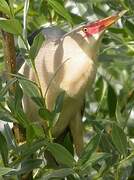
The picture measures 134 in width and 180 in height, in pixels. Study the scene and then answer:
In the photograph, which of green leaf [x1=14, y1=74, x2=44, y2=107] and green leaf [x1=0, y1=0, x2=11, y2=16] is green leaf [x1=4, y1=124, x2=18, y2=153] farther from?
green leaf [x1=0, y1=0, x2=11, y2=16]

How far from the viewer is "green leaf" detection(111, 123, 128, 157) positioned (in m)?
0.88

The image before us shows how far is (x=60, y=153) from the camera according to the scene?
2.77 ft

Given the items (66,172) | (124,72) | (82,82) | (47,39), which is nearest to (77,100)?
(82,82)

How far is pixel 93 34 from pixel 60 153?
0.29 m

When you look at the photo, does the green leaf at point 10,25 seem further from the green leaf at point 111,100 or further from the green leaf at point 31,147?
the green leaf at point 111,100

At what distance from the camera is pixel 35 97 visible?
0.88 metres

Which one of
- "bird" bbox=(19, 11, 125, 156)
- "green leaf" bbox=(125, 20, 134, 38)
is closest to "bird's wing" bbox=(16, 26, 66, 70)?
"bird" bbox=(19, 11, 125, 156)

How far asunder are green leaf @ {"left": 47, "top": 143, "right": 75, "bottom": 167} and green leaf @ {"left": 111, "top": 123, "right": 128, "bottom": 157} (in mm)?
82

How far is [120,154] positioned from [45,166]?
18 cm

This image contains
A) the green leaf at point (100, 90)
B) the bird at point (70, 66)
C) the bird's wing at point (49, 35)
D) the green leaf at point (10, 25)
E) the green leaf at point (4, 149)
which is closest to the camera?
the green leaf at point (10, 25)

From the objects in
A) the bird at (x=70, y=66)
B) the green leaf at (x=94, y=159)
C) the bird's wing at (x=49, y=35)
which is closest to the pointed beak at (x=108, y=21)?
the bird at (x=70, y=66)

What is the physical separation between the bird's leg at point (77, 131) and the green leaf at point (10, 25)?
0.37 metres

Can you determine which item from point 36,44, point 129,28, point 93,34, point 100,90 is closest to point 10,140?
point 36,44

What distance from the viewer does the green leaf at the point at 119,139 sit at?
88 centimetres
